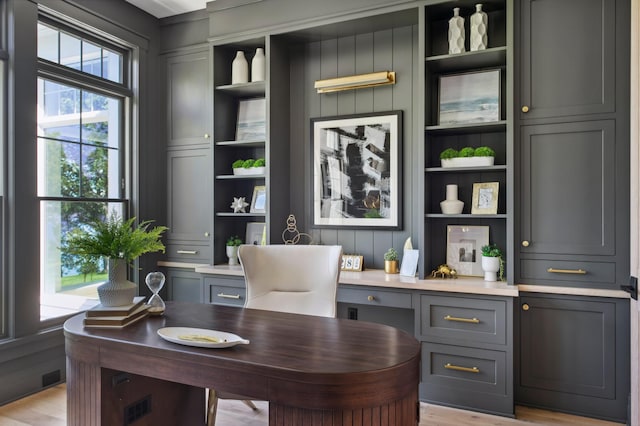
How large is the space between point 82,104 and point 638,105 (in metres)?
3.63

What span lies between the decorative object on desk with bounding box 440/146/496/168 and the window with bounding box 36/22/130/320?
106 inches

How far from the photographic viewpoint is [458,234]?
3.12 m

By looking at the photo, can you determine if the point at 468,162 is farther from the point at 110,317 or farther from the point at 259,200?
the point at 110,317

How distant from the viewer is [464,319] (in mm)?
2729

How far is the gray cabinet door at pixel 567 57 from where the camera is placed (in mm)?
2602

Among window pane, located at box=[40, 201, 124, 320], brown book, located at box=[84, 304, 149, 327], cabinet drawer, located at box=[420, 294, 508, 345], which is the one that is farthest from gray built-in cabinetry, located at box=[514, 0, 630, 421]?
window pane, located at box=[40, 201, 124, 320]

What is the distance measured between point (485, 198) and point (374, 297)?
100 centimetres

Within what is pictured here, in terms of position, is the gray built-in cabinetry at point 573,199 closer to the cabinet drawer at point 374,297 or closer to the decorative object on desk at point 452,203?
the decorative object on desk at point 452,203

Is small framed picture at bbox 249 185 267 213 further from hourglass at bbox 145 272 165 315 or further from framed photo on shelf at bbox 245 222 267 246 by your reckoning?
hourglass at bbox 145 272 165 315

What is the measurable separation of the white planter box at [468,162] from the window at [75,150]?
2.70m

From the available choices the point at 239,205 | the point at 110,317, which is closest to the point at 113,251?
the point at 110,317

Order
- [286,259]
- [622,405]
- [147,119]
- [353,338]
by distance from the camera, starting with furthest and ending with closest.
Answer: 1. [147,119]
2. [622,405]
3. [286,259]
4. [353,338]

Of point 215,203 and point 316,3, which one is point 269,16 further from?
point 215,203

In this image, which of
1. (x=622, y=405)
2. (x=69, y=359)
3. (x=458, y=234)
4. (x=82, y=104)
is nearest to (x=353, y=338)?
(x=69, y=359)
